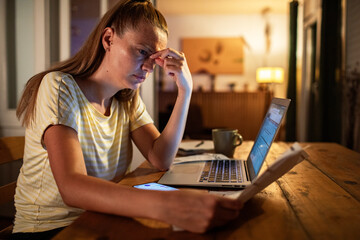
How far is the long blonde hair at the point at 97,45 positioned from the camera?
3.04ft

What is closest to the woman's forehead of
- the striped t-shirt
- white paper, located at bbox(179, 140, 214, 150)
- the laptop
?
the striped t-shirt

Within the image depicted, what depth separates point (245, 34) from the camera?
6289 millimetres

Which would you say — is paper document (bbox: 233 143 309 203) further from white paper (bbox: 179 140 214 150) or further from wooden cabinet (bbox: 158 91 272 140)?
wooden cabinet (bbox: 158 91 272 140)

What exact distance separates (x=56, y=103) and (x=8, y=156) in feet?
1.40

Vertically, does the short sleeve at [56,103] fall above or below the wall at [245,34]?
below

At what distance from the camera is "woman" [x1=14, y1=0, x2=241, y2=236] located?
615mm

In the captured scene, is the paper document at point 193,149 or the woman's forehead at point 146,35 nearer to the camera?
the woman's forehead at point 146,35

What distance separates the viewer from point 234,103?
560 cm

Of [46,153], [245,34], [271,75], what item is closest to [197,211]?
[46,153]

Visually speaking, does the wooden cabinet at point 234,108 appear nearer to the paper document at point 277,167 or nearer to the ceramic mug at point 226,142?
the ceramic mug at point 226,142

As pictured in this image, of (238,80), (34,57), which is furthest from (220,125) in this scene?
(34,57)

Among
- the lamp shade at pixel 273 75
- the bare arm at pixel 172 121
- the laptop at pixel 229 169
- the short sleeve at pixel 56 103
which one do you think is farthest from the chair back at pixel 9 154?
the lamp shade at pixel 273 75

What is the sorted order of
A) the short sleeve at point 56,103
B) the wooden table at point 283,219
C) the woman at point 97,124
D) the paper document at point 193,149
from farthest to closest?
1. the paper document at point 193,149
2. the short sleeve at point 56,103
3. the woman at point 97,124
4. the wooden table at point 283,219

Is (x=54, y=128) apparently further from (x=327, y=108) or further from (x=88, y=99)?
(x=327, y=108)
